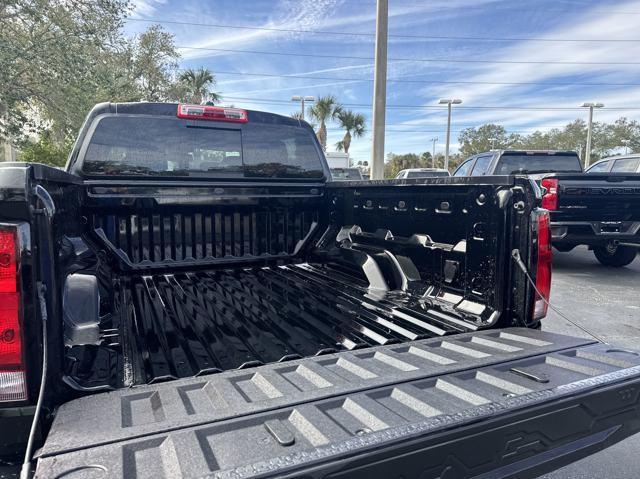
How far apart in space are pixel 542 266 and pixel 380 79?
10.6 m

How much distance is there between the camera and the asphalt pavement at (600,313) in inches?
104

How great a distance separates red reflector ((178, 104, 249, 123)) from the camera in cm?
346

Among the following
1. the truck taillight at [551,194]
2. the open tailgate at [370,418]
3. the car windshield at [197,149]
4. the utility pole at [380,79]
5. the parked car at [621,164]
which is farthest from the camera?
the utility pole at [380,79]

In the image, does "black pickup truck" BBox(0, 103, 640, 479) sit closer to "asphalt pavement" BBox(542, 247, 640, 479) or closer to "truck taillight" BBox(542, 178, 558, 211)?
"asphalt pavement" BBox(542, 247, 640, 479)

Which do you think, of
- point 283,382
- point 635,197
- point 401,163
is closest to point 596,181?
point 635,197

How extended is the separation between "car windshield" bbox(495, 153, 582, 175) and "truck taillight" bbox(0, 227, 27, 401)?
368 inches

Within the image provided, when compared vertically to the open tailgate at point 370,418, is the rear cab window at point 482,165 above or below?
above

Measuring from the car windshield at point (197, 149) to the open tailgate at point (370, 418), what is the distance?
7.21 feet

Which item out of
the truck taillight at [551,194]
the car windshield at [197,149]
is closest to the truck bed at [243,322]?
the car windshield at [197,149]

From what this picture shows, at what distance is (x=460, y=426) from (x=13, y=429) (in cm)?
140

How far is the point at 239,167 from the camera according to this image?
3.76 meters

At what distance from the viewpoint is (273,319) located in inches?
105

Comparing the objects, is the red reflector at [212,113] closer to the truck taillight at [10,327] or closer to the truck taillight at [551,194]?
the truck taillight at [10,327]

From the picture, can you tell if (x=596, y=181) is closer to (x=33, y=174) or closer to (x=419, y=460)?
(x=419, y=460)
